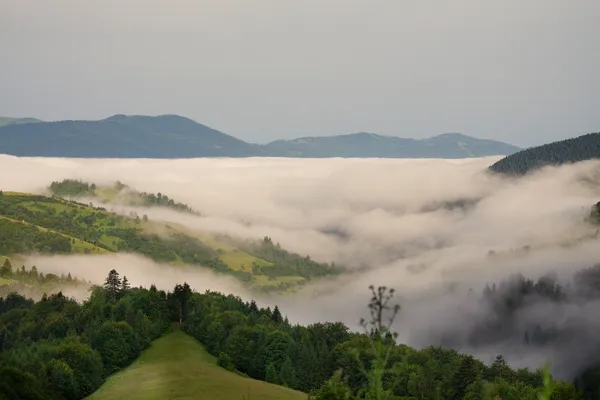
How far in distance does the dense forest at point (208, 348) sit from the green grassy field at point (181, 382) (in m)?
5.08

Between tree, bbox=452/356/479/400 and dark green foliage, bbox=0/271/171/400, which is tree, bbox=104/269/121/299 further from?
tree, bbox=452/356/479/400

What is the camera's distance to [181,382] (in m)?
91.2

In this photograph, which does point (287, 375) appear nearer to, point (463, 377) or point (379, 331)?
point (463, 377)

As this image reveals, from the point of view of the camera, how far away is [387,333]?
16125mm

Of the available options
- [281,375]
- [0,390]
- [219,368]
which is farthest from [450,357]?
[0,390]

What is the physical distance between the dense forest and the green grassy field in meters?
5.08

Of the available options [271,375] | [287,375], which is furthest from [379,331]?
[287,375]

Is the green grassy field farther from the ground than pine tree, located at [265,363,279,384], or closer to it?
farther from the ground

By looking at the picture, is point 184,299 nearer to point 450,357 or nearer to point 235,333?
point 235,333

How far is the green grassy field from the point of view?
85312mm

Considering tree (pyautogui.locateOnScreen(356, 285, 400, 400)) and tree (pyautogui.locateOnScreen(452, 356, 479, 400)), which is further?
tree (pyautogui.locateOnScreen(452, 356, 479, 400))

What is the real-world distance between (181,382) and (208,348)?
40.1m

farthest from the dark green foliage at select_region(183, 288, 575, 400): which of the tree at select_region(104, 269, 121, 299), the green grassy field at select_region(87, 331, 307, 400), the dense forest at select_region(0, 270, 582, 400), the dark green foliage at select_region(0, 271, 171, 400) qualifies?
the tree at select_region(104, 269, 121, 299)

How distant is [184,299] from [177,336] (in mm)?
14152
